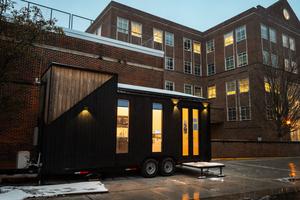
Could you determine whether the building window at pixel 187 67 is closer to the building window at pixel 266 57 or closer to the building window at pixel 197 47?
the building window at pixel 197 47

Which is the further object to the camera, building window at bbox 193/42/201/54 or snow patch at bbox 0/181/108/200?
building window at bbox 193/42/201/54

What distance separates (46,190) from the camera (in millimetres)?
8125

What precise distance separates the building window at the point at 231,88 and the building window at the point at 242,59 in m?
2.78

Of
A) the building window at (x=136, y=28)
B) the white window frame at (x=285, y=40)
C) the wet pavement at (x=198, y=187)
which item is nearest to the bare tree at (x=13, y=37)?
the wet pavement at (x=198, y=187)

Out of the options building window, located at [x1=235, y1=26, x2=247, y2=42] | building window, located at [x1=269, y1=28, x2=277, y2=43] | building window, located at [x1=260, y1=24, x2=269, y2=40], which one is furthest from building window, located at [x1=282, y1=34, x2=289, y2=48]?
building window, located at [x1=235, y1=26, x2=247, y2=42]

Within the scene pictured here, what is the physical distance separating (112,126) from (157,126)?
8.42 ft

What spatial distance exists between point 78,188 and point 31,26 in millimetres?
6049

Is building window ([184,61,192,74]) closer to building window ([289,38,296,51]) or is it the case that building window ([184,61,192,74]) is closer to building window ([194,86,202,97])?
building window ([194,86,202,97])

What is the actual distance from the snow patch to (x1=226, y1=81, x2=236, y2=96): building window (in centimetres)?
2853

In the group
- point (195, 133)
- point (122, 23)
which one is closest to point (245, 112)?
point (122, 23)

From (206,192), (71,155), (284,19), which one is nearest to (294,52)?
(284,19)

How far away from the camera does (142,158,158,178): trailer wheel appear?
438 inches

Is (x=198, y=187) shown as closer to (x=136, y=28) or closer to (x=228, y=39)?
(x=136, y=28)

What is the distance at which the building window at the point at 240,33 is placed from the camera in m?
33.8
